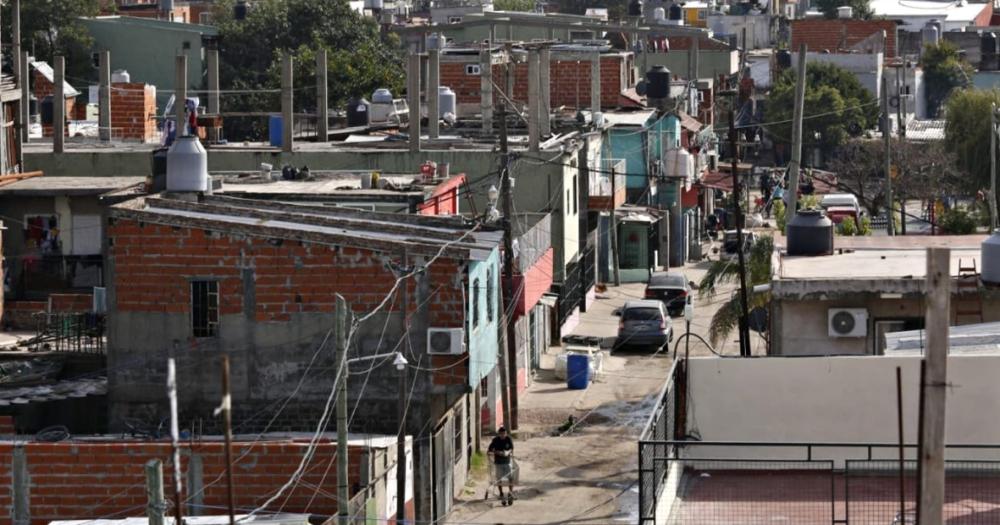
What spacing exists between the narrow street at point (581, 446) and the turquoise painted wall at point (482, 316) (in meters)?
2.12

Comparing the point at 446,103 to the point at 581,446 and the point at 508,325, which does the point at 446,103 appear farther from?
the point at 581,446

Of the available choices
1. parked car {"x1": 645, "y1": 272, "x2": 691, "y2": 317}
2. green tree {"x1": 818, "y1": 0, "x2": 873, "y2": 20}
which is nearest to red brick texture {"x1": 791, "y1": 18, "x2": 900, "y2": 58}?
green tree {"x1": 818, "y1": 0, "x2": 873, "y2": 20}

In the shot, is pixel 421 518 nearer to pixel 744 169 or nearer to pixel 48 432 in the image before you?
pixel 48 432

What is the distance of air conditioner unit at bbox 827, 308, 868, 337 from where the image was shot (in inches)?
1124

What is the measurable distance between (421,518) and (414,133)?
1772cm

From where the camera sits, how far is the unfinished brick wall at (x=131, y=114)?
183 feet

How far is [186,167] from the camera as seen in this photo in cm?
3167

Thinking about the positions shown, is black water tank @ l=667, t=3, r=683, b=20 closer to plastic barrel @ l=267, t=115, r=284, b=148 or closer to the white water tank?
plastic barrel @ l=267, t=115, r=284, b=148

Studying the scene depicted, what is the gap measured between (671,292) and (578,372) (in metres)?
10.1

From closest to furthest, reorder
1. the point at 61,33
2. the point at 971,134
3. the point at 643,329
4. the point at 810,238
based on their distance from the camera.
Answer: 1. the point at 810,238
2. the point at 643,329
3. the point at 971,134
4. the point at 61,33

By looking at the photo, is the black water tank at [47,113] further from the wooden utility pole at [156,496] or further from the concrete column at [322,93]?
the wooden utility pole at [156,496]

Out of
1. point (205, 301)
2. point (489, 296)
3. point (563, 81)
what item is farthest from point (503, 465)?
point (563, 81)

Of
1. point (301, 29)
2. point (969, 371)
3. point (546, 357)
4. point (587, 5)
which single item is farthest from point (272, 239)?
point (587, 5)

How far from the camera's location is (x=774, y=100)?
85562mm
